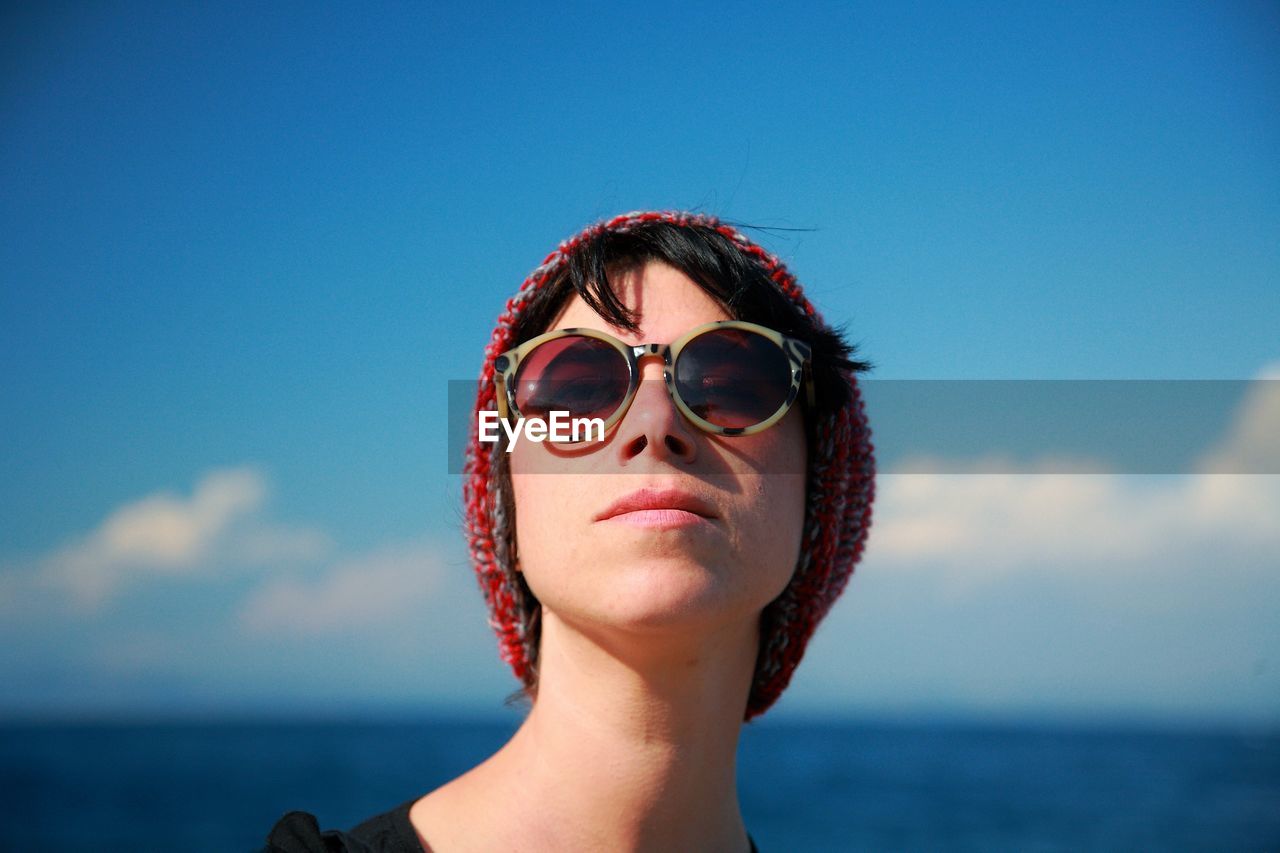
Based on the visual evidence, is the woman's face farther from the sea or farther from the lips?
the sea

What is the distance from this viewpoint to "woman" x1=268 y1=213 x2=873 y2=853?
7.61 feet

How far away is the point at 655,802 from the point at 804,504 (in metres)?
0.90

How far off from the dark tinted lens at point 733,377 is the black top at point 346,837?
4.16 feet

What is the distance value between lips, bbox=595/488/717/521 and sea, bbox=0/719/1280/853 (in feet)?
90.5

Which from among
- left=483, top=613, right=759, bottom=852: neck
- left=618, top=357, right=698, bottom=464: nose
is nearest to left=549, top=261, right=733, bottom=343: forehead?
left=618, top=357, right=698, bottom=464: nose

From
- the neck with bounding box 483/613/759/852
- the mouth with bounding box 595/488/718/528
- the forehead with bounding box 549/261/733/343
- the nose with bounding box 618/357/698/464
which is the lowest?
the neck with bounding box 483/613/759/852

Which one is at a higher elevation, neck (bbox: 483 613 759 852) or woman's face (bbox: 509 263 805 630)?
woman's face (bbox: 509 263 805 630)

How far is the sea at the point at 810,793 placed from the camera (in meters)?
29.6

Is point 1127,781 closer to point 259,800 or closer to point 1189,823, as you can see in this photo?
point 1189,823

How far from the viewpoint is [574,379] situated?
2.50 metres

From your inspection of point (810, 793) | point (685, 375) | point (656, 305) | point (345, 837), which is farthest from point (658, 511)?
point (810, 793)

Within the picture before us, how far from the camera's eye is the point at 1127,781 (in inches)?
1688

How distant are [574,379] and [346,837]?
1.23 metres

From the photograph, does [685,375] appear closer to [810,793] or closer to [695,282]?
[695,282]
